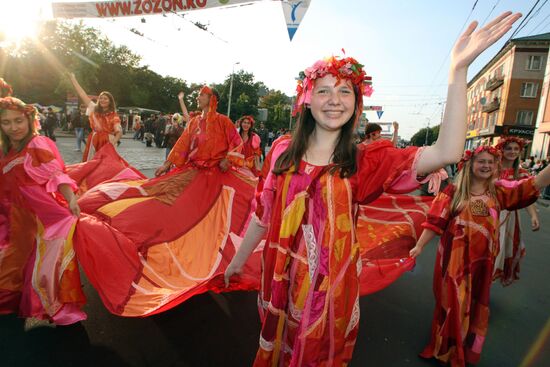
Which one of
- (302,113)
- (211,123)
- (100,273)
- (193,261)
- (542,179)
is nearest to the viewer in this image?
(302,113)

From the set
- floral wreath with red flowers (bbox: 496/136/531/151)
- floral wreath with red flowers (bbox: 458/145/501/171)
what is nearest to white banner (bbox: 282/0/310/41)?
floral wreath with red flowers (bbox: 496/136/531/151)

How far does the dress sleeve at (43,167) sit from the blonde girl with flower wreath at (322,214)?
76.9 inches

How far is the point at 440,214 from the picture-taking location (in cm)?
295

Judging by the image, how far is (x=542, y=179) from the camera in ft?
8.14

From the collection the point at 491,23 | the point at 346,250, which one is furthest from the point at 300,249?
the point at 491,23

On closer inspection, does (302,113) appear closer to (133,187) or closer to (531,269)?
(133,187)

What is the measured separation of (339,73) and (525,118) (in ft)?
155

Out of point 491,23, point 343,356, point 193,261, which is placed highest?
point 491,23

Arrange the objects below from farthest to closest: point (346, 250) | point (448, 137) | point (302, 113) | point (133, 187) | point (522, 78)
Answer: point (522, 78) < point (133, 187) < point (302, 113) < point (346, 250) < point (448, 137)

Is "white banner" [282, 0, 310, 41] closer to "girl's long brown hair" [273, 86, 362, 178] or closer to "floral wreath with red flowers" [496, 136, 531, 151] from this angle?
"floral wreath with red flowers" [496, 136, 531, 151]

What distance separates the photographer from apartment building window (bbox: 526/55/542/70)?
37.8 metres

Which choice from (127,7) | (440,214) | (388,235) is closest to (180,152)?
(388,235)

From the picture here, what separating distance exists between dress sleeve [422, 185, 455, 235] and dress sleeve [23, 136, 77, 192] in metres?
2.98

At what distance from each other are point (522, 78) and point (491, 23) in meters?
47.6
